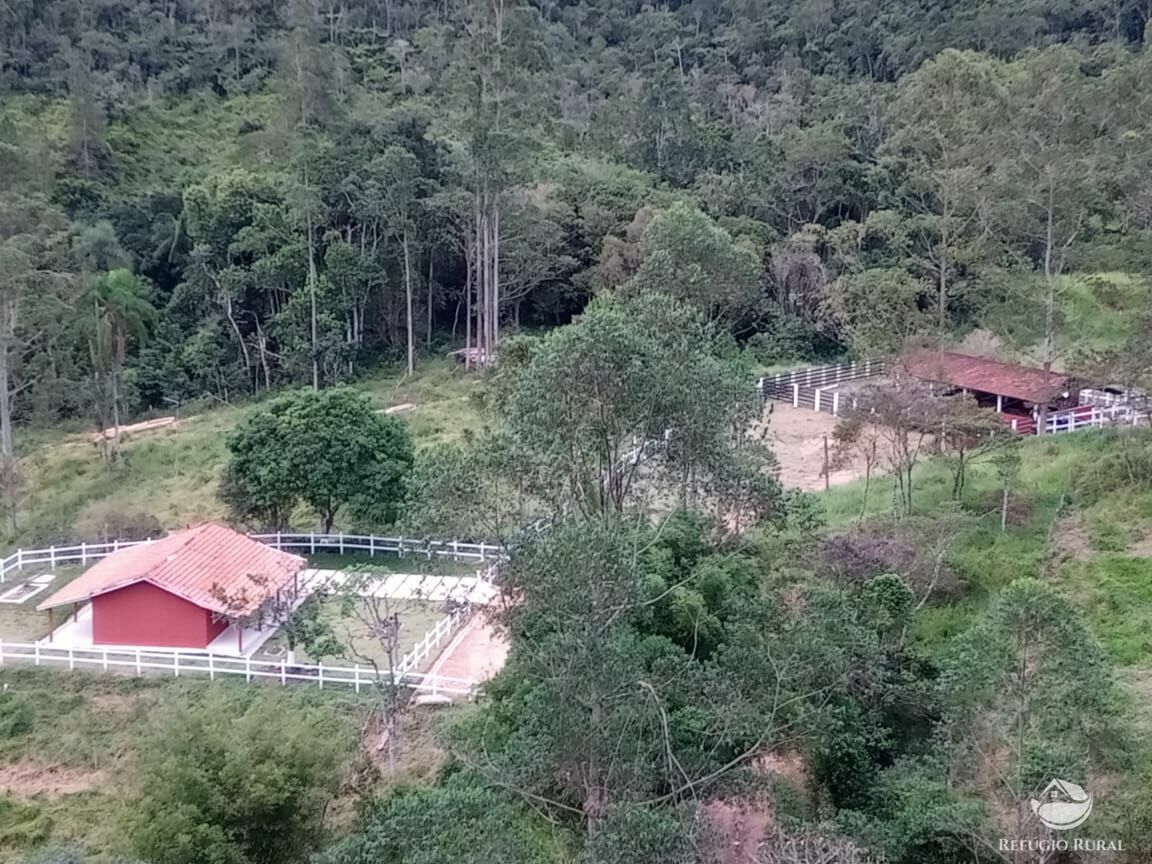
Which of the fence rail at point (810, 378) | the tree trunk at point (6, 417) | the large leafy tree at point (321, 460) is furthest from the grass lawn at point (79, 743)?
the fence rail at point (810, 378)

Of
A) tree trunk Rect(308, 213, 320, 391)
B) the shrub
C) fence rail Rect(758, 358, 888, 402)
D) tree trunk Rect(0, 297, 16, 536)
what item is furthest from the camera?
tree trunk Rect(308, 213, 320, 391)

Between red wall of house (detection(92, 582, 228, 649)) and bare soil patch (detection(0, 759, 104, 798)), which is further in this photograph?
red wall of house (detection(92, 582, 228, 649))

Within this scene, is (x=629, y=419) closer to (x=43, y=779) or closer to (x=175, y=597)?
(x=175, y=597)

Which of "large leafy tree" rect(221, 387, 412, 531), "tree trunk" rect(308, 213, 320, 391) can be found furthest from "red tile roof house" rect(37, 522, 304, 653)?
"tree trunk" rect(308, 213, 320, 391)

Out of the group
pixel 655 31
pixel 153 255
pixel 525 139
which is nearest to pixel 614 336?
pixel 525 139

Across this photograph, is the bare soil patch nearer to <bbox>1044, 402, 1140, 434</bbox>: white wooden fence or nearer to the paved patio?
the paved patio

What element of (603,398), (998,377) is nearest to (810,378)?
(998,377)
